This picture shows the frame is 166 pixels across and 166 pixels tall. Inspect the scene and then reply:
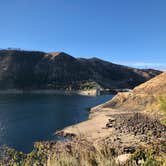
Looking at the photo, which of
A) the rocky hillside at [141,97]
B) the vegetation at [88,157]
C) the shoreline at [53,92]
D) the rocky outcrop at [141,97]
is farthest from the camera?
the shoreline at [53,92]

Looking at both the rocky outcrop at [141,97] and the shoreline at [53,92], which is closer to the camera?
the rocky outcrop at [141,97]

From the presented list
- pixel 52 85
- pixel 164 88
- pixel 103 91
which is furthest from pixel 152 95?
pixel 52 85

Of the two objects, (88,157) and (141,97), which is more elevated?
(141,97)

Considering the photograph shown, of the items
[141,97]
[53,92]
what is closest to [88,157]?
[141,97]

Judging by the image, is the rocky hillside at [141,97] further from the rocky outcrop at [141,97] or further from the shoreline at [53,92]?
the shoreline at [53,92]

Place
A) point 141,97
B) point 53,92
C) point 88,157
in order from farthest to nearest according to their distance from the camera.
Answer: point 53,92 → point 141,97 → point 88,157

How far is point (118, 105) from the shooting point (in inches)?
3120

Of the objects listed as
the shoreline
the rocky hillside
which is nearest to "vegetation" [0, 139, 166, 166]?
the rocky hillside

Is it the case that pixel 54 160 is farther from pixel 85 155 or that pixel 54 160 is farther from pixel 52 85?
pixel 52 85

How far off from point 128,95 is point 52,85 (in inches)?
4870

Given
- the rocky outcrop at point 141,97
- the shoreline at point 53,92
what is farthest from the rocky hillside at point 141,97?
the shoreline at point 53,92

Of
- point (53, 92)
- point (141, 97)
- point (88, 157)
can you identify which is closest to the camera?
point (88, 157)

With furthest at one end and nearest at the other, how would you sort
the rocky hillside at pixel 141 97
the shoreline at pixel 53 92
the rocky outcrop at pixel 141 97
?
the shoreline at pixel 53 92 < the rocky hillside at pixel 141 97 < the rocky outcrop at pixel 141 97

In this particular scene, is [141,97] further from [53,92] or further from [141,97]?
[53,92]
